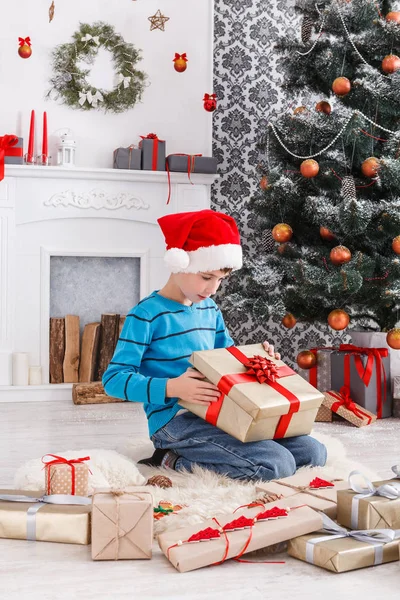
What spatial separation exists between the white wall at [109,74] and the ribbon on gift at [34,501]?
109 inches

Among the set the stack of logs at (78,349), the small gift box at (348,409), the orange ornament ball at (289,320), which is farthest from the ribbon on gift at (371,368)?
the stack of logs at (78,349)

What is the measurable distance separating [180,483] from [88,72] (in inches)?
113

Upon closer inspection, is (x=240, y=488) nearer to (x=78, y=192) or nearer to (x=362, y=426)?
(x=362, y=426)

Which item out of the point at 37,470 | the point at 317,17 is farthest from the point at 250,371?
the point at 317,17

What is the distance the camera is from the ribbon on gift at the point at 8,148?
395cm

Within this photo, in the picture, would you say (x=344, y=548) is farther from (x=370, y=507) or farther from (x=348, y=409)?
(x=348, y=409)

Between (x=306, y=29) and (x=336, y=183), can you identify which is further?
A: (x=306, y=29)

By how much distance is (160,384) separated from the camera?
2.15 metres

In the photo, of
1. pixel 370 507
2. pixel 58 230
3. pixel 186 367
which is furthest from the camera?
pixel 58 230

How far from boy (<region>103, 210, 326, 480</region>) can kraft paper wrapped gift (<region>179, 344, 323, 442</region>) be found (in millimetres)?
42

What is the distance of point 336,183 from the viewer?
3.71 meters

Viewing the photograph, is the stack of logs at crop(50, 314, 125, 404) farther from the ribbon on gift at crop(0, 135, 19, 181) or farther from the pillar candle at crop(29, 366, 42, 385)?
the ribbon on gift at crop(0, 135, 19, 181)

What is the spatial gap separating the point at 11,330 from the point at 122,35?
6.00 feet

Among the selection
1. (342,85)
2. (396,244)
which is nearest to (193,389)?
(396,244)
